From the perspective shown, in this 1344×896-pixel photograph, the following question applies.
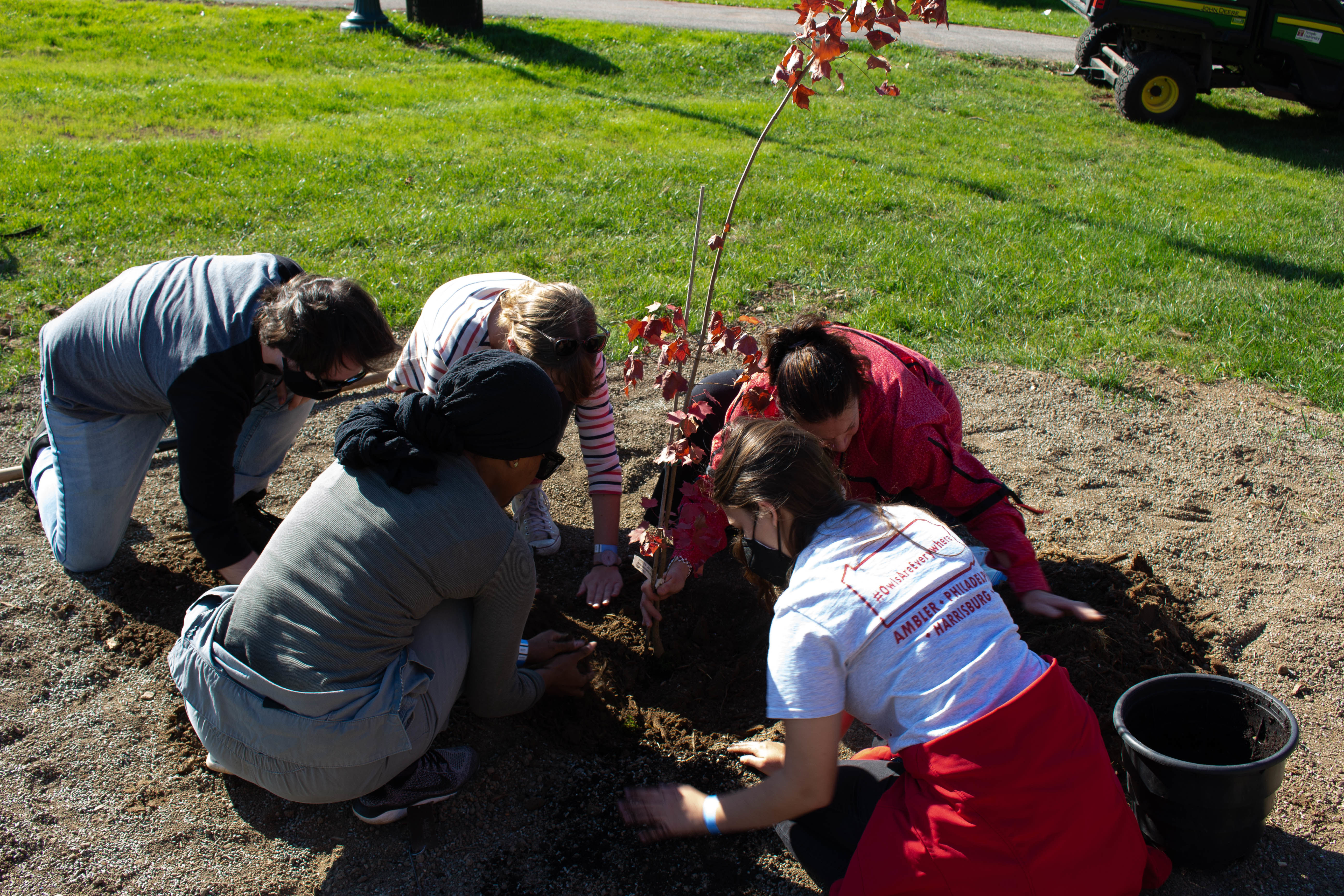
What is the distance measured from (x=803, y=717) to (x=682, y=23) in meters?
14.0

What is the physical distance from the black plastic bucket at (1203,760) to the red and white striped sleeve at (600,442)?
1.71m

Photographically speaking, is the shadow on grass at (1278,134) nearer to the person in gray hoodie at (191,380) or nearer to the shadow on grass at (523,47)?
the shadow on grass at (523,47)

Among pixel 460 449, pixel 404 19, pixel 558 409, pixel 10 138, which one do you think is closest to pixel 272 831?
pixel 460 449

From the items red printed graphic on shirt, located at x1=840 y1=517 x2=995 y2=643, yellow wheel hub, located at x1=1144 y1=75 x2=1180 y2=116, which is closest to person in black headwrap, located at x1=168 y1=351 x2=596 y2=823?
red printed graphic on shirt, located at x1=840 y1=517 x2=995 y2=643

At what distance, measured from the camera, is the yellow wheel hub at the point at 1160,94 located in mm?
10250

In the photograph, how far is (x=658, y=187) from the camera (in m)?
7.17

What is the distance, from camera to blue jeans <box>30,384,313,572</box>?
311 centimetres

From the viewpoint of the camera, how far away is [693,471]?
3.19 meters

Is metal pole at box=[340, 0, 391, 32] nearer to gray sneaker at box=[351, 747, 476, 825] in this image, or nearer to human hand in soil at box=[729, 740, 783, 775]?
gray sneaker at box=[351, 747, 476, 825]

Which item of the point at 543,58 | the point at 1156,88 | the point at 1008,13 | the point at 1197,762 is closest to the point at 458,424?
the point at 1197,762

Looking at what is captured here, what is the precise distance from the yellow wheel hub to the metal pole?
9.55 metres

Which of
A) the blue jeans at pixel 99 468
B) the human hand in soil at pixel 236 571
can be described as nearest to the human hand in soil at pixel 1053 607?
the human hand in soil at pixel 236 571

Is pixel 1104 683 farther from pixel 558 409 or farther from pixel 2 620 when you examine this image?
pixel 2 620

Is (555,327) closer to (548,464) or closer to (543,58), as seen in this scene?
(548,464)
